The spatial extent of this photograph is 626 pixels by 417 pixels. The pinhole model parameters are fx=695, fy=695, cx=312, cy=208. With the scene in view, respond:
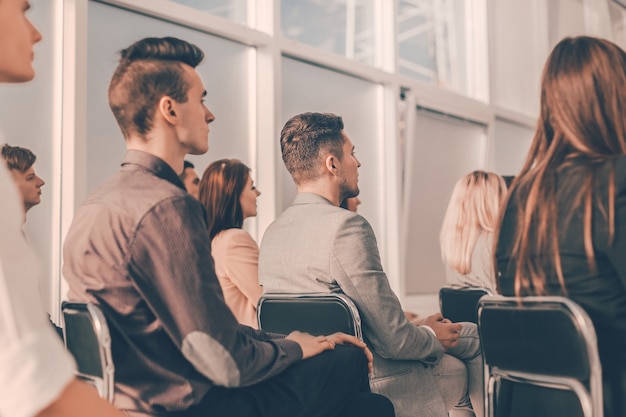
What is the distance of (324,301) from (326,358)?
1.27 feet

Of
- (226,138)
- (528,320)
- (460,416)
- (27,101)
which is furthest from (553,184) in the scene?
(226,138)

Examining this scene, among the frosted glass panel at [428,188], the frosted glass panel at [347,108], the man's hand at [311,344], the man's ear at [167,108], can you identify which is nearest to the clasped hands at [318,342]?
the man's hand at [311,344]

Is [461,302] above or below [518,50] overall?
below

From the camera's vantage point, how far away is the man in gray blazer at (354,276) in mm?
2043

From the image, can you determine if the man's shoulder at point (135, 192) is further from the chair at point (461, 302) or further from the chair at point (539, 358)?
the chair at point (461, 302)

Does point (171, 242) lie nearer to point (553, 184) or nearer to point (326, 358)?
point (326, 358)

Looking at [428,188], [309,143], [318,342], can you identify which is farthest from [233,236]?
[428,188]

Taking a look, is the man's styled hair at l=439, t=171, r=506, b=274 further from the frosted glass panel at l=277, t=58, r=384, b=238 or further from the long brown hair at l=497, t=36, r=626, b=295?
the long brown hair at l=497, t=36, r=626, b=295

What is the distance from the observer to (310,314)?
6.55ft

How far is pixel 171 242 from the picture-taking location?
1275 mm

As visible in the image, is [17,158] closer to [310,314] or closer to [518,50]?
[310,314]

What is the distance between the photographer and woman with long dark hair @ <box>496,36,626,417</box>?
4.66ft

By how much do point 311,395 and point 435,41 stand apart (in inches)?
211

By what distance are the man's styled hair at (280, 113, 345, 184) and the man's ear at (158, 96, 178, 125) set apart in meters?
0.94
